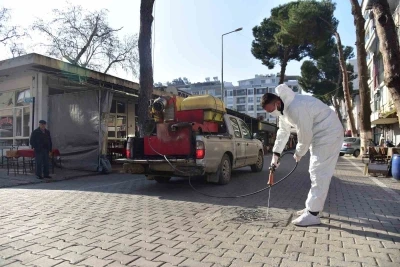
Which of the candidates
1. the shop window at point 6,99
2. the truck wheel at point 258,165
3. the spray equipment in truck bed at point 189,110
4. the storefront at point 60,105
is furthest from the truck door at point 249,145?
the shop window at point 6,99

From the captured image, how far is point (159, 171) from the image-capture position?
24.4ft

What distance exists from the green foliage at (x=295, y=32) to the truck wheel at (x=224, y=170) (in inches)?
864

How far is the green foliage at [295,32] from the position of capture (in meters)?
26.7

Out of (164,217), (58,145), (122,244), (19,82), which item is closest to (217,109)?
(164,217)

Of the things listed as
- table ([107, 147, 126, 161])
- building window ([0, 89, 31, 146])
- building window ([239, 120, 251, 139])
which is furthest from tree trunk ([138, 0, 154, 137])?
building window ([0, 89, 31, 146])

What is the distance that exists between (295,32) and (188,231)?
26.3 m

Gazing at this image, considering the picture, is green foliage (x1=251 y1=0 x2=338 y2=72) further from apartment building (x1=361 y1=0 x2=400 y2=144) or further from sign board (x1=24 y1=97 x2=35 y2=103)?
sign board (x1=24 y1=97 x2=35 y2=103)

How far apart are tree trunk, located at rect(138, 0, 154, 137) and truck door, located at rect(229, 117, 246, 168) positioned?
4.25 meters

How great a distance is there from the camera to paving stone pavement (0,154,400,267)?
337 centimetres

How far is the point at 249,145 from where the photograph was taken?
33.6 feet

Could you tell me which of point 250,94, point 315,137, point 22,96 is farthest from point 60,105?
point 250,94

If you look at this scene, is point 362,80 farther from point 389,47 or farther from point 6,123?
point 6,123

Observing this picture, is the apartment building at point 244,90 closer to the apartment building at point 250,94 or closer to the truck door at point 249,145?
the apartment building at point 250,94

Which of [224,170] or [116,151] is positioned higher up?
[116,151]
